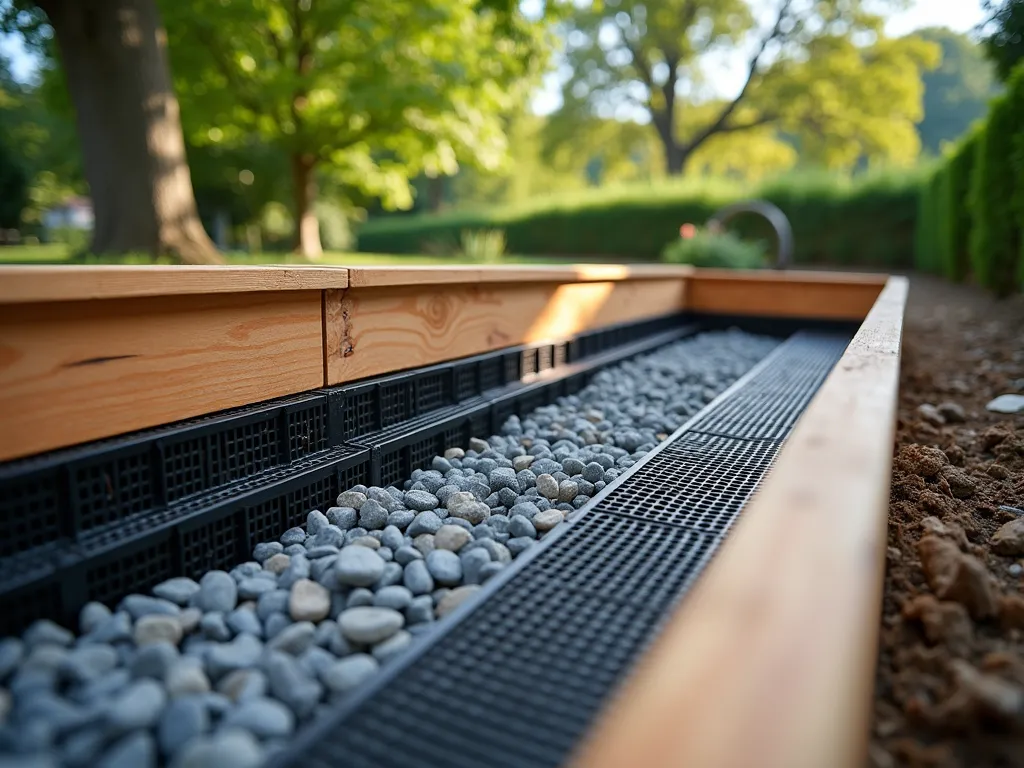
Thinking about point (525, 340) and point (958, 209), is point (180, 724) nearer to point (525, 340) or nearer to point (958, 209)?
point (525, 340)

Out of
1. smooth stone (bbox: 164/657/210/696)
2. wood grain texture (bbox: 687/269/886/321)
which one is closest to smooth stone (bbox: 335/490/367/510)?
smooth stone (bbox: 164/657/210/696)

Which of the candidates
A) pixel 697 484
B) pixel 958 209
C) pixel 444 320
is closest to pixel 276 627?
pixel 697 484

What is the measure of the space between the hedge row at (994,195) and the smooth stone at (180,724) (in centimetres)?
483

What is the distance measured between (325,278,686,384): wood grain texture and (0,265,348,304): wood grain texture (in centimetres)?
25

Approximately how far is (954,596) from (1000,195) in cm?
488

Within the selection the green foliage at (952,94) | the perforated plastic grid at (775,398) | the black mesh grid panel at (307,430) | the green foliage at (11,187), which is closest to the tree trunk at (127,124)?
the black mesh grid panel at (307,430)

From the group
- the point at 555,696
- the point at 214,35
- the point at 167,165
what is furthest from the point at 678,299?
the point at 214,35

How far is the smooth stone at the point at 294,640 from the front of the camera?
133 centimetres

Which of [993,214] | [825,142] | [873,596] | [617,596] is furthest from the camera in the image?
[825,142]

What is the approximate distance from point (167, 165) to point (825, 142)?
21760 mm

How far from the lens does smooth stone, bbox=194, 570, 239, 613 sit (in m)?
1.47

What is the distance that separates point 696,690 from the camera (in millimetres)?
681

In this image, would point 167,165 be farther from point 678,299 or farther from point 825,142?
point 825,142

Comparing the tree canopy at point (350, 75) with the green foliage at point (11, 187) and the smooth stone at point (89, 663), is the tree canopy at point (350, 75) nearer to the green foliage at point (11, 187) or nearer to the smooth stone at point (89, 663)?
the smooth stone at point (89, 663)
